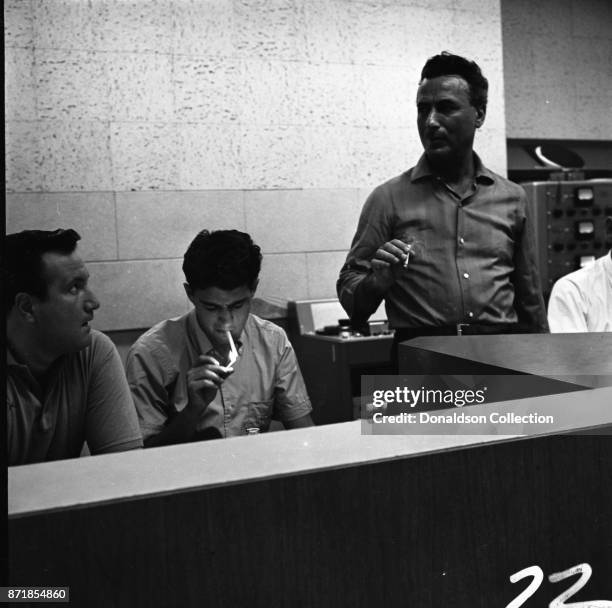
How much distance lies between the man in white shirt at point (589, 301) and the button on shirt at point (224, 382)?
3.33ft

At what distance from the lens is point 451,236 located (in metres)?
2.24

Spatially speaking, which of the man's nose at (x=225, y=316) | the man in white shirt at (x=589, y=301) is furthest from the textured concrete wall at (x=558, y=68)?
the man's nose at (x=225, y=316)

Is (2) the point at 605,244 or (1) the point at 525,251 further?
(2) the point at 605,244

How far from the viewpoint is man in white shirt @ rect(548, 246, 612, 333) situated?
255 centimetres

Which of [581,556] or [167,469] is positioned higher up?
[167,469]

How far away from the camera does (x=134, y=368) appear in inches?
76.2

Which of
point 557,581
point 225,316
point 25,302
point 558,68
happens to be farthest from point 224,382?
point 558,68

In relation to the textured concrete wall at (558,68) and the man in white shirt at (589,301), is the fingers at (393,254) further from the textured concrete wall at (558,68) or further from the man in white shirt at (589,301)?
the textured concrete wall at (558,68)

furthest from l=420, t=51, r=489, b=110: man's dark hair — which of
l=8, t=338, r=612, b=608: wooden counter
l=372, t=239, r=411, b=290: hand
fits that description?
l=8, t=338, r=612, b=608: wooden counter

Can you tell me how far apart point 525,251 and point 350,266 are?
0.53 meters

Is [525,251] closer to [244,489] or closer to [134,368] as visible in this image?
[134,368]

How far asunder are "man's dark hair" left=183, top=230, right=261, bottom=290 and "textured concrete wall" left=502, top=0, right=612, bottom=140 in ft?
13.3

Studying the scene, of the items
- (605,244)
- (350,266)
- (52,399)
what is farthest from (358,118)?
(52,399)

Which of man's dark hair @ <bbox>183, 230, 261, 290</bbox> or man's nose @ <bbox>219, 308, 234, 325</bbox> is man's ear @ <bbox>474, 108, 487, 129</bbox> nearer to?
man's dark hair @ <bbox>183, 230, 261, 290</bbox>
